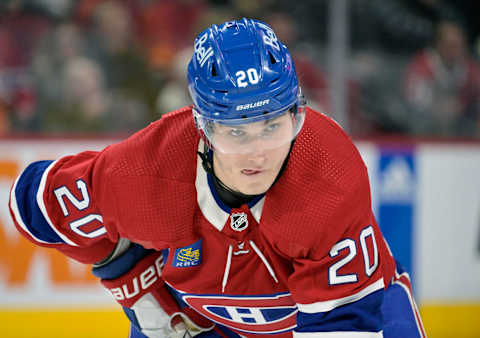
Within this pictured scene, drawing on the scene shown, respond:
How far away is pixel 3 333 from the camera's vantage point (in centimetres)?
318

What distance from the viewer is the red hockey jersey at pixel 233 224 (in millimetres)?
1412

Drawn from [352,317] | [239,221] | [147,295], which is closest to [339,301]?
[352,317]

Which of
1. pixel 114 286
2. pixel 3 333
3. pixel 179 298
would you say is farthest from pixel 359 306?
pixel 3 333

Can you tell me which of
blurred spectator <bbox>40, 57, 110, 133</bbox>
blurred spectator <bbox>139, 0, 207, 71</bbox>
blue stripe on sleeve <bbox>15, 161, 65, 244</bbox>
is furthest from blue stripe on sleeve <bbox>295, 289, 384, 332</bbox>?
blurred spectator <bbox>139, 0, 207, 71</bbox>

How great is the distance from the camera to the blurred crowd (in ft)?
11.7

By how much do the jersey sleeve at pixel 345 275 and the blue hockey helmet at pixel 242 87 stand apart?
223mm

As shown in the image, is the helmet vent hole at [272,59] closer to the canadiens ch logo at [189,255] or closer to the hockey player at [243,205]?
the hockey player at [243,205]

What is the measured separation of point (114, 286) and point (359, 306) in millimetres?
777

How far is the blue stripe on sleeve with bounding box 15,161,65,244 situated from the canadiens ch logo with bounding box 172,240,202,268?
360 mm

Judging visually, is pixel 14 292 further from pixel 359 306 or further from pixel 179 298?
pixel 359 306

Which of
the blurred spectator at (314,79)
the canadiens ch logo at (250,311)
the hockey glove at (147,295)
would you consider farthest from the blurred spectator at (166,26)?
the canadiens ch logo at (250,311)

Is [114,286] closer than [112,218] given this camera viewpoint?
No

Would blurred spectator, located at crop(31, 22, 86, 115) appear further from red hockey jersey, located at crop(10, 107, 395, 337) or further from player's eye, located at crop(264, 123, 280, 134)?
player's eye, located at crop(264, 123, 280, 134)

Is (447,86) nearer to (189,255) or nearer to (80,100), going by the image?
(80,100)
